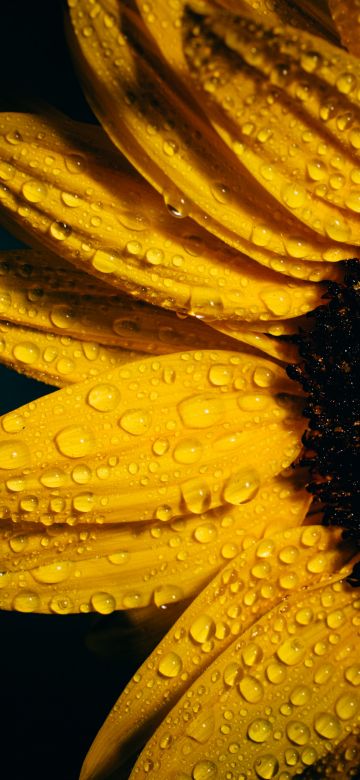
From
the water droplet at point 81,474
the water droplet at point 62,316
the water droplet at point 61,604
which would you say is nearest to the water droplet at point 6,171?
the water droplet at point 62,316

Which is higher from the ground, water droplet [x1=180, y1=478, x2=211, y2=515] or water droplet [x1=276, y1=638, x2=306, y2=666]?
water droplet [x1=180, y1=478, x2=211, y2=515]

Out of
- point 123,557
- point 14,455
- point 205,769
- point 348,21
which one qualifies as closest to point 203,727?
point 205,769

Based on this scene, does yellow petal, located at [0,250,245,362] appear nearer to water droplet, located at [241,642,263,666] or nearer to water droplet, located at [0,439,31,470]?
water droplet, located at [0,439,31,470]

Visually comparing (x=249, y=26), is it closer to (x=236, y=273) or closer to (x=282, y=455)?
(x=236, y=273)

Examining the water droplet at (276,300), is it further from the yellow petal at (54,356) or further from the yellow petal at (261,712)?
the yellow petal at (261,712)

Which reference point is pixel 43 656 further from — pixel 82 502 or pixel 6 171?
pixel 6 171

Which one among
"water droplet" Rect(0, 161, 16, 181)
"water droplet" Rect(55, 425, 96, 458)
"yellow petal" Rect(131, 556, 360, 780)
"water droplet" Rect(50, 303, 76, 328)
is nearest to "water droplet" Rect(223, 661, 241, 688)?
"yellow petal" Rect(131, 556, 360, 780)
